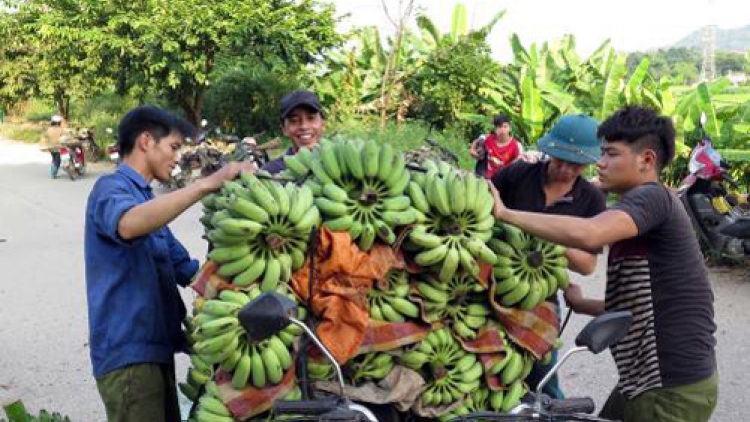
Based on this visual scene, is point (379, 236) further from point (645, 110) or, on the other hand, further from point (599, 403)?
point (599, 403)

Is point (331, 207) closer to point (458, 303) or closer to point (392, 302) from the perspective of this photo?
point (392, 302)

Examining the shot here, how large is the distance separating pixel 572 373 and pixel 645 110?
3151 millimetres

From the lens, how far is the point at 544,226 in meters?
2.46

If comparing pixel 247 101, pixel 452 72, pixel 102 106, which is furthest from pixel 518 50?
pixel 102 106

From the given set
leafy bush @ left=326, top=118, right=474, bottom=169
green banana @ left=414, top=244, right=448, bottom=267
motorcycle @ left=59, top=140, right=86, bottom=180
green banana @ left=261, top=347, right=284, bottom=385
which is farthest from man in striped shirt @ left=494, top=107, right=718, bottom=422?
motorcycle @ left=59, top=140, right=86, bottom=180

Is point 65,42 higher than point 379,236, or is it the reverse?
point 65,42

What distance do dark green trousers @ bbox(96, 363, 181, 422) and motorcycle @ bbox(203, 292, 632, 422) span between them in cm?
79

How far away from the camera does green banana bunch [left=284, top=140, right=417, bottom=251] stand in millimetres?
2428

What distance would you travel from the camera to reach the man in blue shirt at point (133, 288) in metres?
2.80

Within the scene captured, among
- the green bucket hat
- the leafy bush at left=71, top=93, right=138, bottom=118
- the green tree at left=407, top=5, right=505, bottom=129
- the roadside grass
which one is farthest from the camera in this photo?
the roadside grass

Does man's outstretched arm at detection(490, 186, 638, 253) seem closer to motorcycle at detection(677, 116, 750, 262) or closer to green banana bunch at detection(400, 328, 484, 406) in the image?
green banana bunch at detection(400, 328, 484, 406)

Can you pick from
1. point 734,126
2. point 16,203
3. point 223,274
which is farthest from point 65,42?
point 223,274

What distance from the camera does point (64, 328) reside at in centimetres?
676

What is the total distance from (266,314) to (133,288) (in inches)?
40.6
